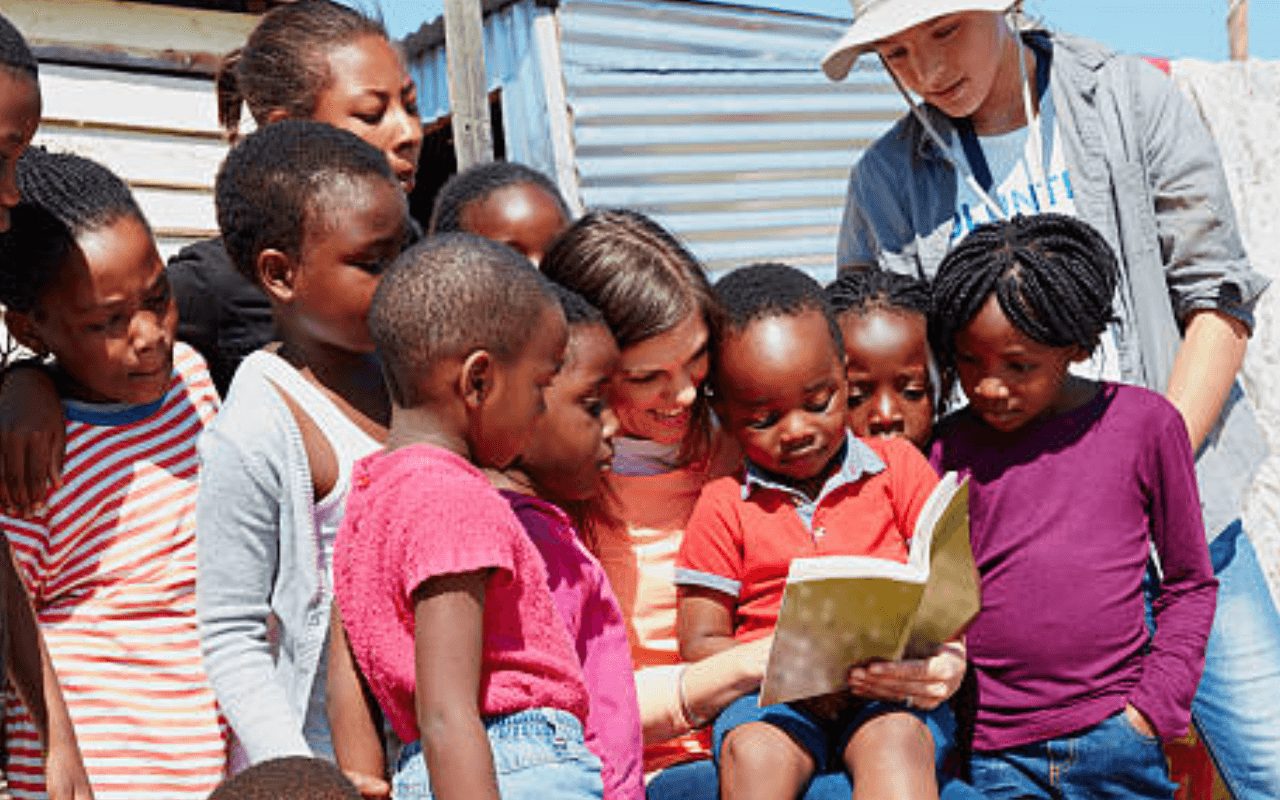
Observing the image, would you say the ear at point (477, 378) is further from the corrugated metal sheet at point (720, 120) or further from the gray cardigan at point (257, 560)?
the corrugated metal sheet at point (720, 120)

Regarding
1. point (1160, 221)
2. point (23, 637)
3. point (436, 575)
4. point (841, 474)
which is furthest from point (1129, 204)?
point (23, 637)

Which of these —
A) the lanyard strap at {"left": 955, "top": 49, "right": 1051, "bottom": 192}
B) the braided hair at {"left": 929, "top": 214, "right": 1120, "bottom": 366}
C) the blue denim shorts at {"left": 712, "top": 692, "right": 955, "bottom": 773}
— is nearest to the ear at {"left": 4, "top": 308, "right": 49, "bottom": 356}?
the blue denim shorts at {"left": 712, "top": 692, "right": 955, "bottom": 773}

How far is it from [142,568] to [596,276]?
3.18 feet

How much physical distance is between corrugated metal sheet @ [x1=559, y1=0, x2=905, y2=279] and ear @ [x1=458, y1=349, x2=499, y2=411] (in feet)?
21.1

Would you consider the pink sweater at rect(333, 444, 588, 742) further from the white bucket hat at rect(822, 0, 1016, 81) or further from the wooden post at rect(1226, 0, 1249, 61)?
the wooden post at rect(1226, 0, 1249, 61)

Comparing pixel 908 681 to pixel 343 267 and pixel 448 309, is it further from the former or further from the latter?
pixel 343 267

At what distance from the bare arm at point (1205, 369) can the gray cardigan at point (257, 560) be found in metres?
1.81

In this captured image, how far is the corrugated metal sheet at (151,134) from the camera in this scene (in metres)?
7.08

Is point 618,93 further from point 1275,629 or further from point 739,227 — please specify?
point 1275,629

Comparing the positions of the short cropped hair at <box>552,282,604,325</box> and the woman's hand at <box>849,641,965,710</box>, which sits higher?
the short cropped hair at <box>552,282,604,325</box>

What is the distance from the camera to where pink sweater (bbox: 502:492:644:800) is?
8.14 feet

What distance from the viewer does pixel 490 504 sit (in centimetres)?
225

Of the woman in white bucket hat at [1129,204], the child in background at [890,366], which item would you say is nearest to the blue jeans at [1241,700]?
the woman in white bucket hat at [1129,204]

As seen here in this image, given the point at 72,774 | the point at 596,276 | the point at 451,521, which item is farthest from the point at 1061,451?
the point at 72,774
